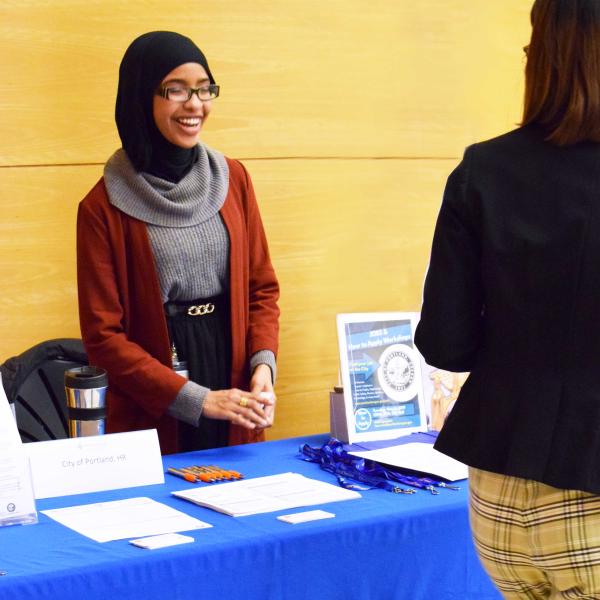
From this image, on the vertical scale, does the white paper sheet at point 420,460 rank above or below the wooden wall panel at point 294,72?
below

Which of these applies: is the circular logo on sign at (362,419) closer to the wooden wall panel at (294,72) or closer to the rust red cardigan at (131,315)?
the rust red cardigan at (131,315)

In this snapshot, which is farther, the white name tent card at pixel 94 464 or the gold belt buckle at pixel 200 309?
the gold belt buckle at pixel 200 309

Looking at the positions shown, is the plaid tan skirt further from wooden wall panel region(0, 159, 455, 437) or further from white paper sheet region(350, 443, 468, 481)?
wooden wall panel region(0, 159, 455, 437)

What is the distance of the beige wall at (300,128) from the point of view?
3.24 meters

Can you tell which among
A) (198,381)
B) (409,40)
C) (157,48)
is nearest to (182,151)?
(157,48)

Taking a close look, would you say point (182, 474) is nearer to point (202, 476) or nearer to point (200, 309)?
point (202, 476)

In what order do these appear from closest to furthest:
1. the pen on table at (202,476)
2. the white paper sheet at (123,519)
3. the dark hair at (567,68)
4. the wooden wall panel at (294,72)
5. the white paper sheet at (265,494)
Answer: the dark hair at (567,68), the white paper sheet at (123,519), the white paper sheet at (265,494), the pen on table at (202,476), the wooden wall panel at (294,72)

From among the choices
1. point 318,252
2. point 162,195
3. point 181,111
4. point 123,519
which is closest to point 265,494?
point 123,519

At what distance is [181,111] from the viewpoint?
260 centimetres

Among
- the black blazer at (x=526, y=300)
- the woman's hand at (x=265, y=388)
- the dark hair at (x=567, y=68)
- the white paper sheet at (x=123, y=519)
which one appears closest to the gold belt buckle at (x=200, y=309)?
the woman's hand at (x=265, y=388)

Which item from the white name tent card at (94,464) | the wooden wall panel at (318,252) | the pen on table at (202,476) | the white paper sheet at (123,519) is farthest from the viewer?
the wooden wall panel at (318,252)

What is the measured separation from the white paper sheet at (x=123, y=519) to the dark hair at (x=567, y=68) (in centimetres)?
95

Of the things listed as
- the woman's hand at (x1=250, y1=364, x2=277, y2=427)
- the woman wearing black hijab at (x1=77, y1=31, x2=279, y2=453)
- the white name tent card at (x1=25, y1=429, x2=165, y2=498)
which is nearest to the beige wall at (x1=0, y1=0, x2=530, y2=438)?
the woman wearing black hijab at (x1=77, y1=31, x2=279, y2=453)

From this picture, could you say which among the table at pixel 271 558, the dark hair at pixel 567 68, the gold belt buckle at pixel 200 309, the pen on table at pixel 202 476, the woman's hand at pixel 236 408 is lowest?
the table at pixel 271 558
